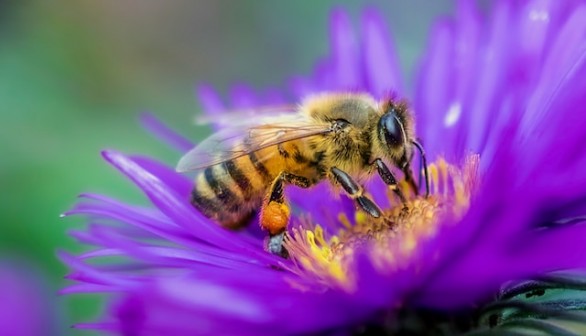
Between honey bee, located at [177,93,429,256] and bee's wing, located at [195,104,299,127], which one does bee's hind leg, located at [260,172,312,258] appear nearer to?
honey bee, located at [177,93,429,256]

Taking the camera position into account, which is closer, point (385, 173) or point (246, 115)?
point (385, 173)

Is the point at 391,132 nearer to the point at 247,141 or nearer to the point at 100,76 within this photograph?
the point at 247,141

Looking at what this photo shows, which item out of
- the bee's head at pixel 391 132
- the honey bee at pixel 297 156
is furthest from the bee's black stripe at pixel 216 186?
the bee's head at pixel 391 132

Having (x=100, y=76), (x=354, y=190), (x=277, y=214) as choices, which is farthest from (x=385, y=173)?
(x=100, y=76)

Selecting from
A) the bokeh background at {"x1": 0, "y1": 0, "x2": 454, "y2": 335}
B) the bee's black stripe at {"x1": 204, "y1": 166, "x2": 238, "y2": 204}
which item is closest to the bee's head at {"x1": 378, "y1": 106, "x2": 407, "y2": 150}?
the bee's black stripe at {"x1": 204, "y1": 166, "x2": 238, "y2": 204}

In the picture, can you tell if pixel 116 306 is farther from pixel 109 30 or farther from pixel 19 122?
pixel 109 30

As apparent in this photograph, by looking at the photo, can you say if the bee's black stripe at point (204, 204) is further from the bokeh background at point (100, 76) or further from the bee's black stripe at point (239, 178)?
Result: the bokeh background at point (100, 76)
